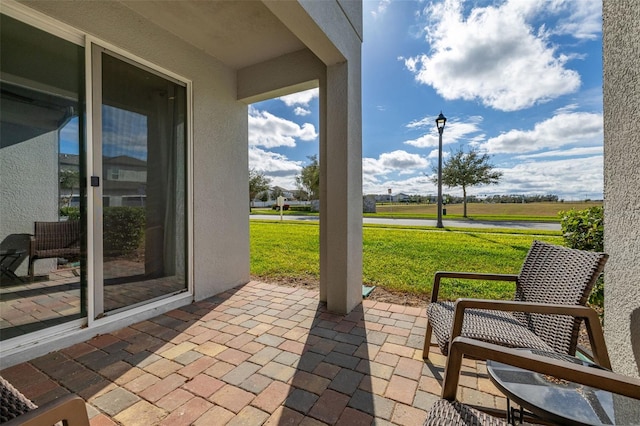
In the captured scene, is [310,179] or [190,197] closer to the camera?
[190,197]

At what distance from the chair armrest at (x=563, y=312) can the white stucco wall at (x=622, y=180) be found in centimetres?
10

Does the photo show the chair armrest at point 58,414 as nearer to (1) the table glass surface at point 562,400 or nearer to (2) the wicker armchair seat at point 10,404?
(2) the wicker armchair seat at point 10,404

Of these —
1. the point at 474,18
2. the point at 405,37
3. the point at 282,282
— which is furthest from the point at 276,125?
the point at 282,282

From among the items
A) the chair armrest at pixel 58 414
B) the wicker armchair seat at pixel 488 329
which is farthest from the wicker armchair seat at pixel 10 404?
the wicker armchair seat at pixel 488 329

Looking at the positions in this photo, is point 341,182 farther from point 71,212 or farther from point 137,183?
point 71,212

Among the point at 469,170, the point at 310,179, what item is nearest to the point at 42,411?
the point at 469,170

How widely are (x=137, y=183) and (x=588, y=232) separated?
456 cm

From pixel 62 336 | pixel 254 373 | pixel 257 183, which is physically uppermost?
pixel 257 183

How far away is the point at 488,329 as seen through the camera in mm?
1609

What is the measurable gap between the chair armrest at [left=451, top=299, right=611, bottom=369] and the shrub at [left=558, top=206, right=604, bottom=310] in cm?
142

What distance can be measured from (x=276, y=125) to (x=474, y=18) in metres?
12.6

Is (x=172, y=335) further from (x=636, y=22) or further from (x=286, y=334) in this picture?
(x=636, y=22)

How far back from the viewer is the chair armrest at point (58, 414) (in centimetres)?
62

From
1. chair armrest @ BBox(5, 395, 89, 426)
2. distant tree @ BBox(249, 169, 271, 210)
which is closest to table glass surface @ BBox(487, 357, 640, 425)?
chair armrest @ BBox(5, 395, 89, 426)
